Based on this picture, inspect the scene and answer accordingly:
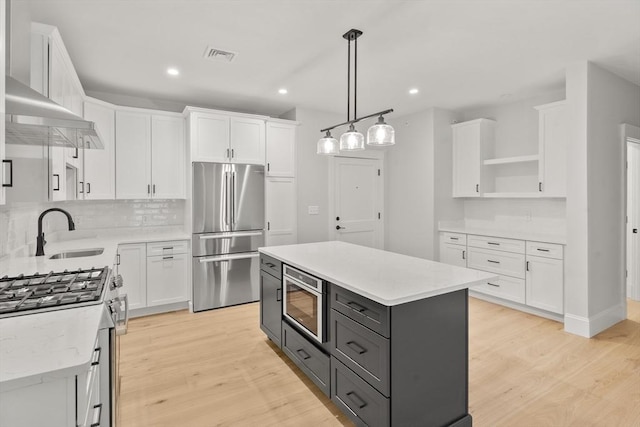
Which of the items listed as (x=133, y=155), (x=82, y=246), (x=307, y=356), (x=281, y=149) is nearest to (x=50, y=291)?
(x=307, y=356)

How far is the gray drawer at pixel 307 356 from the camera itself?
87.0 inches

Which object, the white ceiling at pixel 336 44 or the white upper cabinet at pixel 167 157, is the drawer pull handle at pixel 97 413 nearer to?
the white ceiling at pixel 336 44

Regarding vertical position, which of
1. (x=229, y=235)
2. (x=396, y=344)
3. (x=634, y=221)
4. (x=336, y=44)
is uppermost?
(x=336, y=44)

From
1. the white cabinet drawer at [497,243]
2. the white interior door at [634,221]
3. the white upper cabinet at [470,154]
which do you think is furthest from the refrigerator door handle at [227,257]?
the white interior door at [634,221]

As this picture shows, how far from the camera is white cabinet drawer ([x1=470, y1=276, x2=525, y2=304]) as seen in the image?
3.94 meters

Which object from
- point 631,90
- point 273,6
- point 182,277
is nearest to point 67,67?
point 273,6

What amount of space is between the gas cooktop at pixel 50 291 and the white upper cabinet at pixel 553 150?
4369 mm

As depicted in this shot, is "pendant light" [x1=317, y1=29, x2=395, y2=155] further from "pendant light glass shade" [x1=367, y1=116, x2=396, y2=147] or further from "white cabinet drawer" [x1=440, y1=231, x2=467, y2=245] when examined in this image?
"white cabinet drawer" [x1=440, y1=231, x2=467, y2=245]

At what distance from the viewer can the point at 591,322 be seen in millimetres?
3264

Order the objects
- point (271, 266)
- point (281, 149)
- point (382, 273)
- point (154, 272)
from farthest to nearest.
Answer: point (281, 149) → point (154, 272) → point (271, 266) → point (382, 273)

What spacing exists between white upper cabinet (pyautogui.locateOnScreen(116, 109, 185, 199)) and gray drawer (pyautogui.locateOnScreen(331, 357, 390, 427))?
124 inches

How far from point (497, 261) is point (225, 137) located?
3715 mm

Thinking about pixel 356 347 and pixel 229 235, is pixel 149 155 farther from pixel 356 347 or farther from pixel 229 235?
pixel 356 347

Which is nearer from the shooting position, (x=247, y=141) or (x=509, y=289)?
(x=509, y=289)
